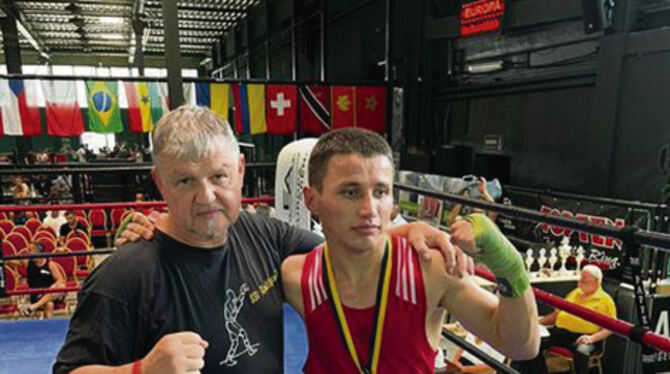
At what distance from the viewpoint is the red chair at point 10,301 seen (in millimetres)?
5484

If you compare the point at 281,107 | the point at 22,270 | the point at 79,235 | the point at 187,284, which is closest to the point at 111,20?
the point at 281,107

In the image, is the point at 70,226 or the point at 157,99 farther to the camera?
the point at 157,99

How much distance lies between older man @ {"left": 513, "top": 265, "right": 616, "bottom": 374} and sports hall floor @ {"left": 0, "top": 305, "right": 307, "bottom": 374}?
2808 millimetres

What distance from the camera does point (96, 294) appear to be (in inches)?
40.5

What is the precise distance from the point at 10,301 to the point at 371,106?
6618 millimetres

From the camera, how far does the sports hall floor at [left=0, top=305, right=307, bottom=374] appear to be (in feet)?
9.29

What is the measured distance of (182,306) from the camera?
1.11 metres

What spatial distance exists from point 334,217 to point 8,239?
611cm

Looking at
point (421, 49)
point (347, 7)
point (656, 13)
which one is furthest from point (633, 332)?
point (347, 7)

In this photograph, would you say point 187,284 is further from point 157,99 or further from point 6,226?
point 157,99

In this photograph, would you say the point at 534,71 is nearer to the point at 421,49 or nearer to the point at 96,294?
the point at 421,49

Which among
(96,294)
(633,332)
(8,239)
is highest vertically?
(96,294)

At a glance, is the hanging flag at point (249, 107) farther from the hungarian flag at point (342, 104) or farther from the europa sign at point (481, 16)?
the europa sign at point (481, 16)

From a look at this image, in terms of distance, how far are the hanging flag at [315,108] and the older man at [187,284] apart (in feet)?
25.7
